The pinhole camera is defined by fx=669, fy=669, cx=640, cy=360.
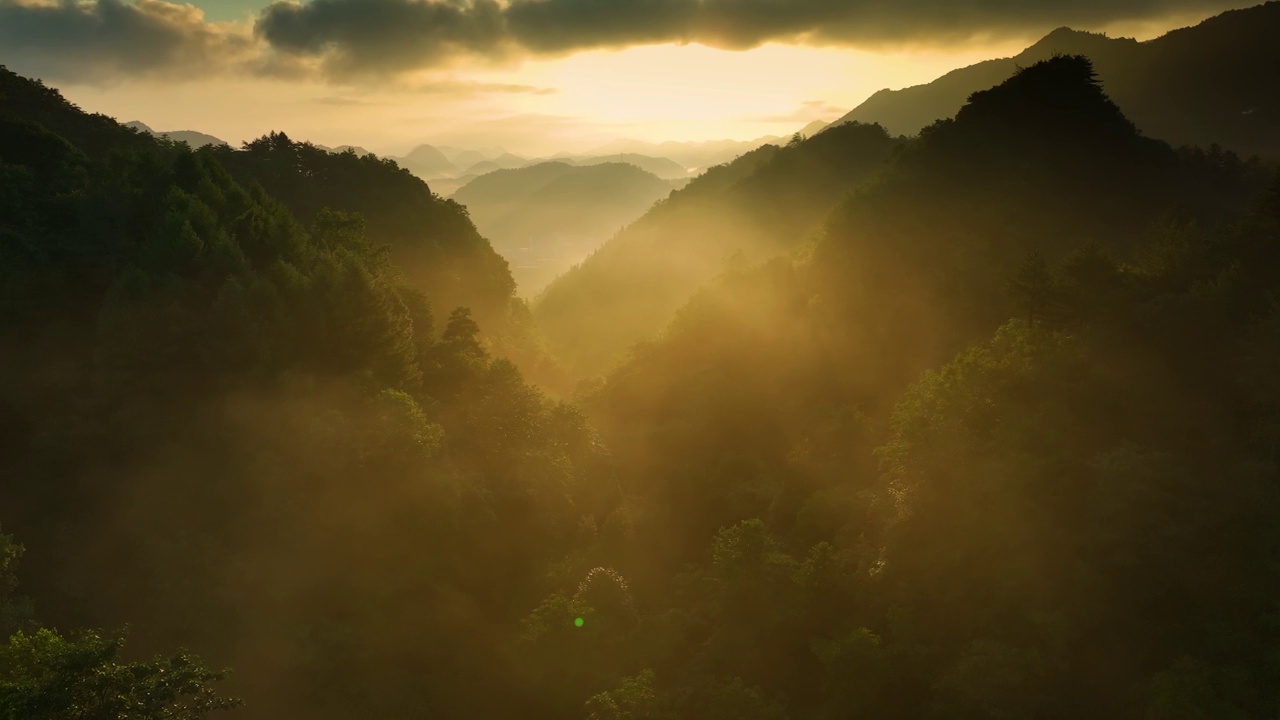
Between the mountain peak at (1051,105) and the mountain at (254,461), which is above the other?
the mountain peak at (1051,105)

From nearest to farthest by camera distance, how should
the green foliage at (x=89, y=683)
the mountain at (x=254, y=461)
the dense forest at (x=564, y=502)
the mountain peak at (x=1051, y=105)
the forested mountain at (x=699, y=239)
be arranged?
the green foliage at (x=89, y=683), the dense forest at (x=564, y=502), the mountain at (x=254, y=461), the mountain peak at (x=1051, y=105), the forested mountain at (x=699, y=239)

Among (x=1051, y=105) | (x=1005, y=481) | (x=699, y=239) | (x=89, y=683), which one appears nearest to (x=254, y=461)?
(x=89, y=683)

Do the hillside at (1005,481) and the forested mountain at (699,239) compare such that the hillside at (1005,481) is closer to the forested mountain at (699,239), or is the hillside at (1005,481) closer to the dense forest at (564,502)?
the dense forest at (564,502)

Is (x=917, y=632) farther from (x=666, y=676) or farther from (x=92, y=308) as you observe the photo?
(x=92, y=308)

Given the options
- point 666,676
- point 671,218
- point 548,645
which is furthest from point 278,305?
point 671,218

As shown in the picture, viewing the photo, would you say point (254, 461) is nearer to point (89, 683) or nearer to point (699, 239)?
point (89, 683)

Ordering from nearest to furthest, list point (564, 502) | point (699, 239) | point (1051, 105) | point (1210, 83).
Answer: point (564, 502) → point (1051, 105) → point (1210, 83) → point (699, 239)

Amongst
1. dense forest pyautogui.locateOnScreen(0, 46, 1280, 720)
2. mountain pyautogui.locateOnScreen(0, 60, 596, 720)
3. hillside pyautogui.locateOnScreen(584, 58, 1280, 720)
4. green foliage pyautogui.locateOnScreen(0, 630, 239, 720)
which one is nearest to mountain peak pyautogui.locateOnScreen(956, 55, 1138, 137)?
hillside pyautogui.locateOnScreen(584, 58, 1280, 720)

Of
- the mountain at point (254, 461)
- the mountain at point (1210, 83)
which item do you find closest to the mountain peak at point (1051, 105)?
the mountain at point (1210, 83)
